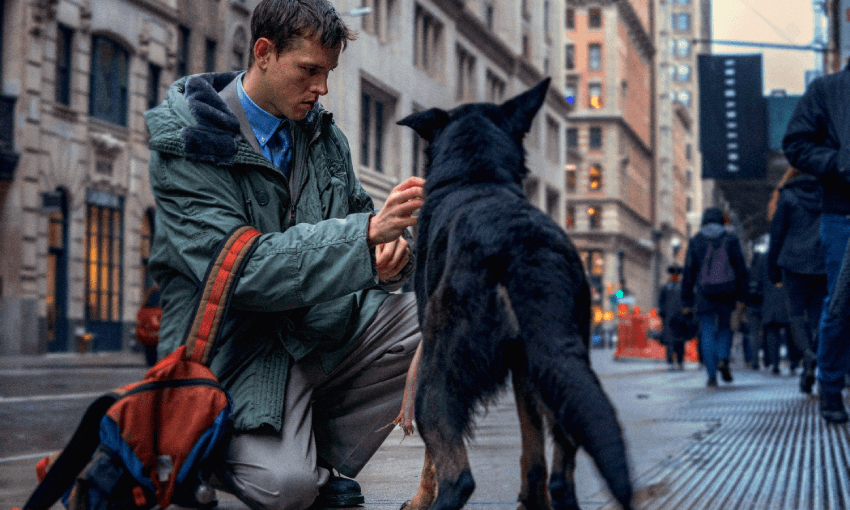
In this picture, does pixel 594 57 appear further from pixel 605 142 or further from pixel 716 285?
pixel 716 285

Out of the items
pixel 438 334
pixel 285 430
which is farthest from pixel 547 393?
pixel 285 430

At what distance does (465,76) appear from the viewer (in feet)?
123

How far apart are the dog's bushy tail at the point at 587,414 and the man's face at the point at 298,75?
4.77ft

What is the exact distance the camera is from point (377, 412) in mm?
3707

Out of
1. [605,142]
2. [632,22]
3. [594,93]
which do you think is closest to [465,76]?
[605,142]

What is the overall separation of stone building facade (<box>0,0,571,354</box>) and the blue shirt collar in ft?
56.6

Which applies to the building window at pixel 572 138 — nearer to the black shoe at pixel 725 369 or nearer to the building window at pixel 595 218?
the building window at pixel 595 218

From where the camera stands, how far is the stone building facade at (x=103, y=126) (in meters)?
22.4

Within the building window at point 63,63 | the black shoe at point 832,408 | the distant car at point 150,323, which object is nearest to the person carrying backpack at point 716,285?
the black shoe at point 832,408

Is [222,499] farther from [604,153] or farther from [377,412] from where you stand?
[604,153]

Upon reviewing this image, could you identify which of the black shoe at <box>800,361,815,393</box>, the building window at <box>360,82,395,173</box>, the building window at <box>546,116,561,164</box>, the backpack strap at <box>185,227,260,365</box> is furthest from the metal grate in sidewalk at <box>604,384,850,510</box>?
the building window at <box>546,116,561,164</box>

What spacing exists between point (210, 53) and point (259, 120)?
24.7m

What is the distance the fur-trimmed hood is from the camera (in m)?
3.23

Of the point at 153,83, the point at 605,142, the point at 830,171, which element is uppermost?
the point at 605,142
